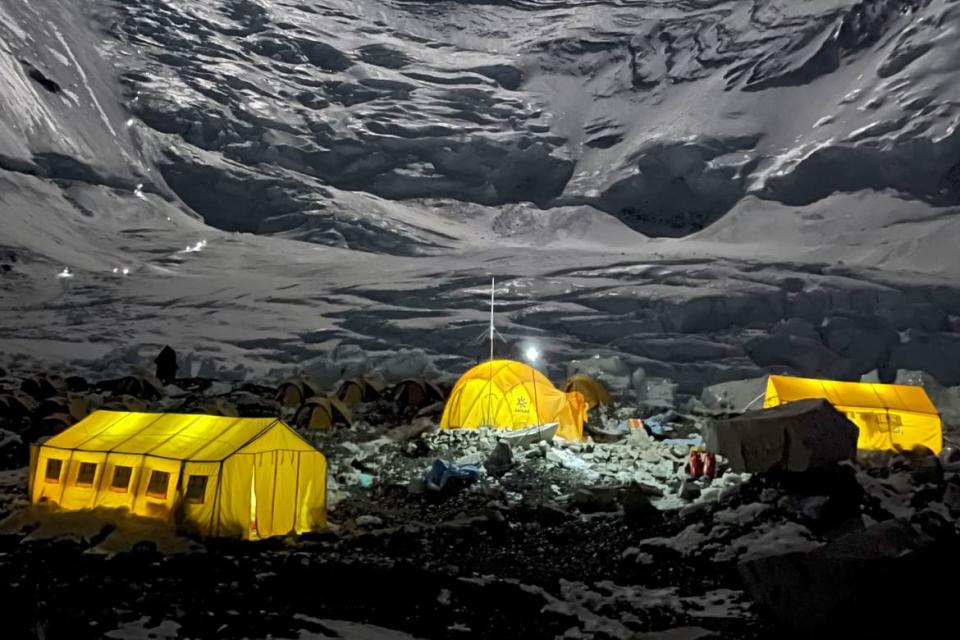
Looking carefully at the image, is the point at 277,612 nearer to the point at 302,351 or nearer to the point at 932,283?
the point at 302,351

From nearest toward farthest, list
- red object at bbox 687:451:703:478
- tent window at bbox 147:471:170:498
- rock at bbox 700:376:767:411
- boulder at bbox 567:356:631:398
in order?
tent window at bbox 147:471:170:498, red object at bbox 687:451:703:478, rock at bbox 700:376:767:411, boulder at bbox 567:356:631:398

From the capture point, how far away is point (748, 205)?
45625 mm

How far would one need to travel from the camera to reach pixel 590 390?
21.8 m

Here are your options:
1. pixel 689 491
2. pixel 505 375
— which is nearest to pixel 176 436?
pixel 689 491

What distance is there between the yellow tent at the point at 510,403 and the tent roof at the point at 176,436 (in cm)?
705

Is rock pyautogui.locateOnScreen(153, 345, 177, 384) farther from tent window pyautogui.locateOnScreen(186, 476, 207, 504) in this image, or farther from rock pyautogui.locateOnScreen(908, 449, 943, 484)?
rock pyautogui.locateOnScreen(908, 449, 943, 484)

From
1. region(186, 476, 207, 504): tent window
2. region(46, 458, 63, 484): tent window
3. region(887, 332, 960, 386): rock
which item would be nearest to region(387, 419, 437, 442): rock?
region(186, 476, 207, 504): tent window

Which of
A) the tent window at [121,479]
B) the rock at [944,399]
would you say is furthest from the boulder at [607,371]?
the tent window at [121,479]

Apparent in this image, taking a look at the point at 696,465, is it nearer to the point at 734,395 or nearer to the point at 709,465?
the point at 709,465

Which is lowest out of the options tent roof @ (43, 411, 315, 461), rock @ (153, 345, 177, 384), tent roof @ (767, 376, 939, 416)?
tent roof @ (43, 411, 315, 461)

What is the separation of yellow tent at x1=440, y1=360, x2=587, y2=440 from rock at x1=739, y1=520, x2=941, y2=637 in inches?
389

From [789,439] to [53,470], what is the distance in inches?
453

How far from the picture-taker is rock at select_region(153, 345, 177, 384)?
88.0 feet

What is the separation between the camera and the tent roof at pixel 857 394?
51.1 ft
